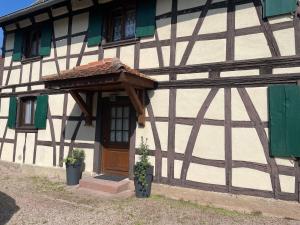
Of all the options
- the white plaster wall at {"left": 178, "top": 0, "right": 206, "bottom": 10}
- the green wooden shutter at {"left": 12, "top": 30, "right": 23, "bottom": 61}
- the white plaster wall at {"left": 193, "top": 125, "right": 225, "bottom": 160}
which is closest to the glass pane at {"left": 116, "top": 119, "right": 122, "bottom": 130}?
the white plaster wall at {"left": 193, "top": 125, "right": 225, "bottom": 160}

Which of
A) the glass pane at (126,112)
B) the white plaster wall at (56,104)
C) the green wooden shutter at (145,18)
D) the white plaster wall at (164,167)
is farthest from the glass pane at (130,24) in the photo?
the white plaster wall at (164,167)

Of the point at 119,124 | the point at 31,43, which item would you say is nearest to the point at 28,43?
the point at 31,43

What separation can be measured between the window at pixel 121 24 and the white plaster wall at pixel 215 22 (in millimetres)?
2113

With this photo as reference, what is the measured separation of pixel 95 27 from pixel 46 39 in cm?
229

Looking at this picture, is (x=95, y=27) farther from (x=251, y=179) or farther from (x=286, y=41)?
(x=251, y=179)

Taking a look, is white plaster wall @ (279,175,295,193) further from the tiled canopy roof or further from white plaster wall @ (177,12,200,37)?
white plaster wall @ (177,12,200,37)

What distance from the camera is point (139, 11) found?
305 inches

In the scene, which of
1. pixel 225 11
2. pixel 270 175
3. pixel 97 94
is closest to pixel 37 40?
pixel 97 94

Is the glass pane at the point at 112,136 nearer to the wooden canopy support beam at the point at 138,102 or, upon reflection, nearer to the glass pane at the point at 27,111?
the wooden canopy support beam at the point at 138,102

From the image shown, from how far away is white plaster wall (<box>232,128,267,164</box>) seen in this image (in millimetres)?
5832

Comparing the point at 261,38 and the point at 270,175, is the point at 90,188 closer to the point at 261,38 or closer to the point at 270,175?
the point at 270,175

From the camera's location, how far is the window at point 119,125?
7.93 m

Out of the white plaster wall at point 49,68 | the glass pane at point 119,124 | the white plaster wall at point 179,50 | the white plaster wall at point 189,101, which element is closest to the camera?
the white plaster wall at point 189,101

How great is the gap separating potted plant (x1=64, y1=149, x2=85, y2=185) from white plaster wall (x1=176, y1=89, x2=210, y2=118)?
310 centimetres
